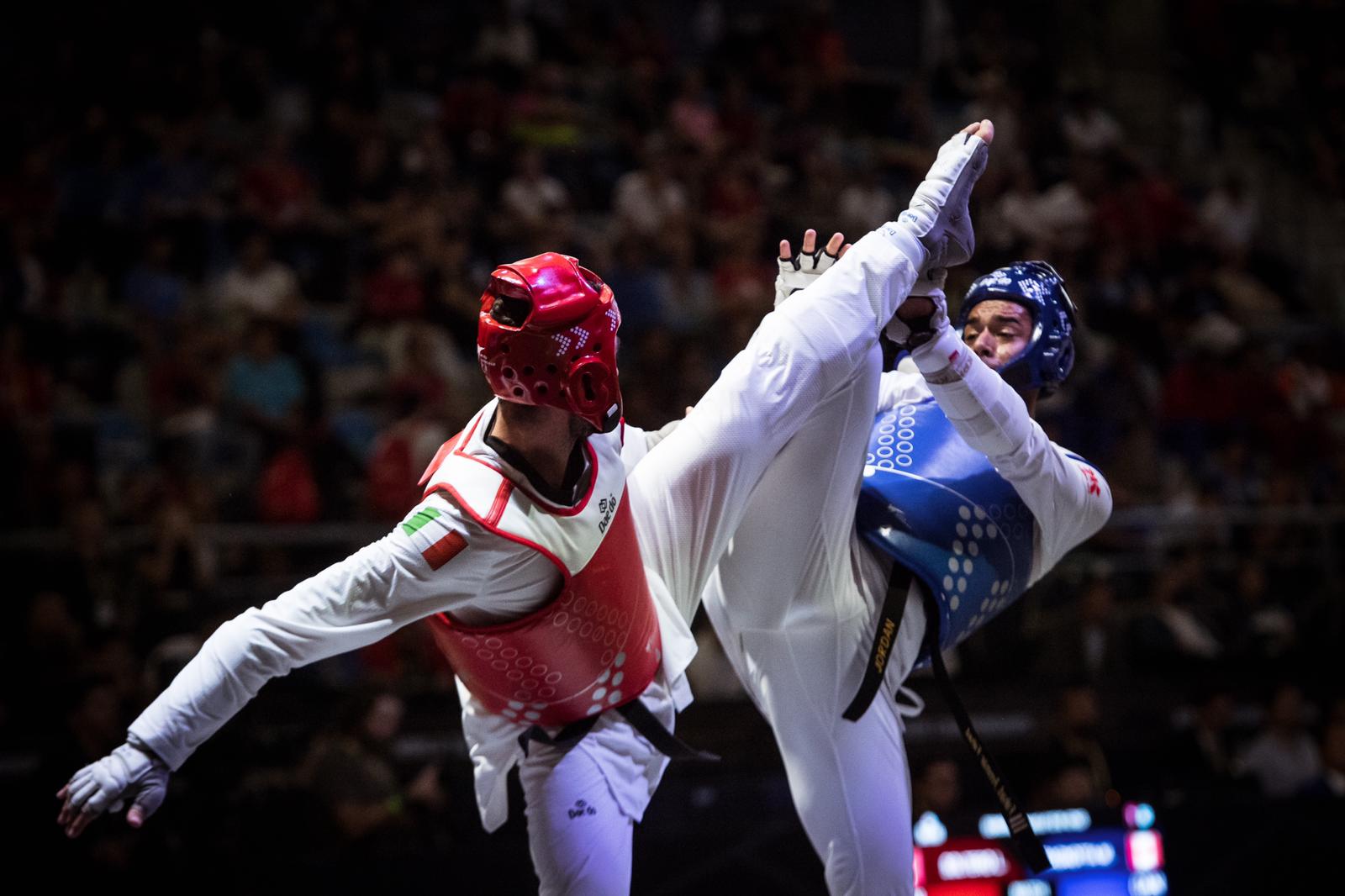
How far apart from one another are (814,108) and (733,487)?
7007 mm

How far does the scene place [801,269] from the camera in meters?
3.44

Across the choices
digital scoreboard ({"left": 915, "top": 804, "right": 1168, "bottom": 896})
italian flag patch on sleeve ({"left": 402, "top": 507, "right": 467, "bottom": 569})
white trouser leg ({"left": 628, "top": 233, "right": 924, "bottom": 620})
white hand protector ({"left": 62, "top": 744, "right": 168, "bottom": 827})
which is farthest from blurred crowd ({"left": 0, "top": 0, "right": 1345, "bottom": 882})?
italian flag patch on sleeve ({"left": 402, "top": 507, "right": 467, "bottom": 569})

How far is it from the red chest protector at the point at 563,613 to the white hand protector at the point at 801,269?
0.61m

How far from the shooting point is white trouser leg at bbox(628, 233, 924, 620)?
123 inches

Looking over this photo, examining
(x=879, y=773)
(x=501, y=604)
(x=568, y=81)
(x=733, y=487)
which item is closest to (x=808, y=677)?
(x=879, y=773)

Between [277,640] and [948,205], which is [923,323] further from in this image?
[277,640]

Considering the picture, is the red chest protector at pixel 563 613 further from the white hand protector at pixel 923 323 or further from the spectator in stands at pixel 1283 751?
the spectator in stands at pixel 1283 751

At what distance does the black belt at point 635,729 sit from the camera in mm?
3068

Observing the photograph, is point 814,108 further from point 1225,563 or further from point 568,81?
point 1225,563

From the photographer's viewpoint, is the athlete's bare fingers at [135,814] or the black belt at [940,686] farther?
the black belt at [940,686]

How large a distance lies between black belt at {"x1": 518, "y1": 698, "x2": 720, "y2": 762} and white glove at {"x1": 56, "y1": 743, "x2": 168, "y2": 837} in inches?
30.3

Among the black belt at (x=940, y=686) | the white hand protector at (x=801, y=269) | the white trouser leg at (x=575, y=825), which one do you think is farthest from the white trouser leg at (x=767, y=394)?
the white trouser leg at (x=575, y=825)

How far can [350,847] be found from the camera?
467 cm

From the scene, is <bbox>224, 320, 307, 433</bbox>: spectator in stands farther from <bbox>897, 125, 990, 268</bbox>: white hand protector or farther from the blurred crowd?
<bbox>897, 125, 990, 268</bbox>: white hand protector
